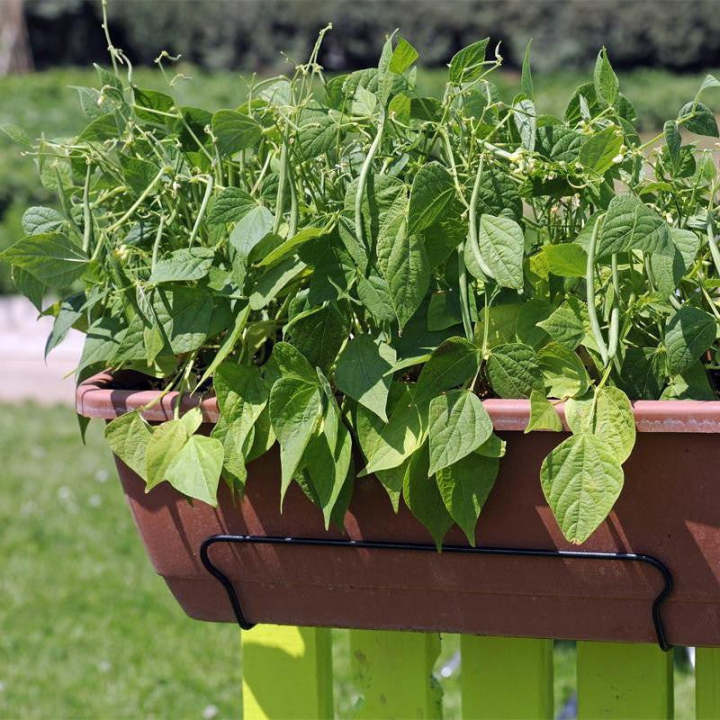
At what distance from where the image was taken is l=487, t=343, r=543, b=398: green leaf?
77 centimetres

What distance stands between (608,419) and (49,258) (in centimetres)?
43

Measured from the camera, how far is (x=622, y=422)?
2.39 ft

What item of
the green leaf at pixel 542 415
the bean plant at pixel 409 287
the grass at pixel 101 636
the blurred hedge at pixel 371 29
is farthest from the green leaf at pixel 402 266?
the blurred hedge at pixel 371 29

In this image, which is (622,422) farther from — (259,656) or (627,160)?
(259,656)

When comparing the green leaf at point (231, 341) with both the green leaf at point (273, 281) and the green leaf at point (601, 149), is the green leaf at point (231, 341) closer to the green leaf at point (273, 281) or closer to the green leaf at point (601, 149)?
the green leaf at point (273, 281)

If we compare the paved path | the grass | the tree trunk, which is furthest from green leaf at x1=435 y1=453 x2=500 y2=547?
the tree trunk

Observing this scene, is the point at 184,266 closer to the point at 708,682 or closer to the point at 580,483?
the point at 580,483

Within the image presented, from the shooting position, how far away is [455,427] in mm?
744

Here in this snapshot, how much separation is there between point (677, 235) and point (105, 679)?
1.88m

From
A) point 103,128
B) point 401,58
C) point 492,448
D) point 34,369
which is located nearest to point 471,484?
point 492,448

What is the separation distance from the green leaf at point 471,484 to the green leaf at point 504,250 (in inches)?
5.0

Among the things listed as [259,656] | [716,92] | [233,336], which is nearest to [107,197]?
[233,336]

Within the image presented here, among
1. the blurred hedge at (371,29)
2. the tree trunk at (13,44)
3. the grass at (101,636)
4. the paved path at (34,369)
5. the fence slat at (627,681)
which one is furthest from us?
the blurred hedge at (371,29)

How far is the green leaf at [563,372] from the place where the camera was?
76 cm
